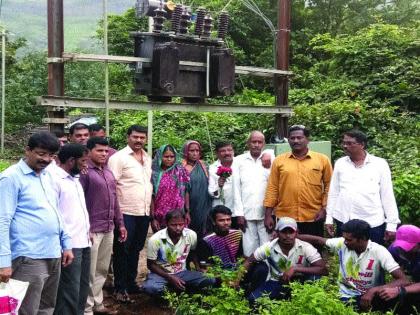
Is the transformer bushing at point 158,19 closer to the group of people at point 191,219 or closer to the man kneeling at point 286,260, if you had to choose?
the group of people at point 191,219

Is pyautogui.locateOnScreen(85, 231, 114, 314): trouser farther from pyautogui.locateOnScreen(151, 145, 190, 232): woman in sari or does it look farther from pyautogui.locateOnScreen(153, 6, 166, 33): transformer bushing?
pyautogui.locateOnScreen(153, 6, 166, 33): transformer bushing

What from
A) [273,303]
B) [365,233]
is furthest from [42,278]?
[365,233]

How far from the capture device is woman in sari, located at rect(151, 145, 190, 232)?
18.6 feet

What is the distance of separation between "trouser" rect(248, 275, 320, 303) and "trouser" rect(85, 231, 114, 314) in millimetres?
1351

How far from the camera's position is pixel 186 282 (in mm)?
5355

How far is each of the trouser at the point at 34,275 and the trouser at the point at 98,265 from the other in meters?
0.90

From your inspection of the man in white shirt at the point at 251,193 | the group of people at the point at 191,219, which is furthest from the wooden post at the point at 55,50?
the man in white shirt at the point at 251,193

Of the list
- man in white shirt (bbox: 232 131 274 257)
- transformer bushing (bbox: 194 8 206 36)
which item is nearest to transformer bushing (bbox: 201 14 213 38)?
transformer bushing (bbox: 194 8 206 36)

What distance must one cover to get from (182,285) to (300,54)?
1284cm

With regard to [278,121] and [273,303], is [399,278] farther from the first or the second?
[278,121]

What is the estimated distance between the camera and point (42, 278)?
12.5ft

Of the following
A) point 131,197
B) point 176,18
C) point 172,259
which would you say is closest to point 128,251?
point 172,259

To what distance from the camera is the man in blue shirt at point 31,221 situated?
11.8ft

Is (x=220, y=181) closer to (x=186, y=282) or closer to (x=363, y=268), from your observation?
(x=186, y=282)
